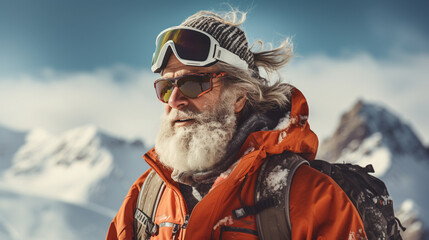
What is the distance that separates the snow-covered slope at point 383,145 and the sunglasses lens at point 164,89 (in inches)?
3292

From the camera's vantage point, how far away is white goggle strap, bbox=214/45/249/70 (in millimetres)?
2641

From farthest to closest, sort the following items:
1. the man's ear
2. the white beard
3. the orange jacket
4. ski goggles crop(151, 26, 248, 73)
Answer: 1. the man's ear
2. ski goggles crop(151, 26, 248, 73)
3. the white beard
4. the orange jacket

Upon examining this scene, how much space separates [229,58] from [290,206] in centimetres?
125

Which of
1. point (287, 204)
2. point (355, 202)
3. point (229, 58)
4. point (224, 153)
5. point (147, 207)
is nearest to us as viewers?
point (287, 204)

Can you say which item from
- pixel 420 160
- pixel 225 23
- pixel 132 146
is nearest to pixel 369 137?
pixel 420 160

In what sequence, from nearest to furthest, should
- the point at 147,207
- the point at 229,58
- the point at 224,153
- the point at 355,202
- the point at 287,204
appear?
1. the point at 287,204
2. the point at 355,202
3. the point at 224,153
4. the point at 147,207
5. the point at 229,58

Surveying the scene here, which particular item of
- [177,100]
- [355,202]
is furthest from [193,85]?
[355,202]

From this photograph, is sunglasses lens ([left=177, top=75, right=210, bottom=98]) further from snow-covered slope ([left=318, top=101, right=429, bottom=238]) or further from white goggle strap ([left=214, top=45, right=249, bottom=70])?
snow-covered slope ([left=318, top=101, right=429, bottom=238])

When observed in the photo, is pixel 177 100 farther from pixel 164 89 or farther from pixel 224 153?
pixel 224 153

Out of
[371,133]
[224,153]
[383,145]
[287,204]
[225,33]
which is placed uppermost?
[371,133]

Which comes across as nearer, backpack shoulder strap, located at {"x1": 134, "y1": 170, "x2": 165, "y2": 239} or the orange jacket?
the orange jacket

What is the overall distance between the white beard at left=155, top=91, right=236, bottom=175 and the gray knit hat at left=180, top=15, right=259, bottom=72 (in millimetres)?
423

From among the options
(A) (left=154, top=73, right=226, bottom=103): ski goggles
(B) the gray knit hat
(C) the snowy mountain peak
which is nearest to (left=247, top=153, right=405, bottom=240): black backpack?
(A) (left=154, top=73, right=226, bottom=103): ski goggles

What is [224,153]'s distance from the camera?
8.01ft
